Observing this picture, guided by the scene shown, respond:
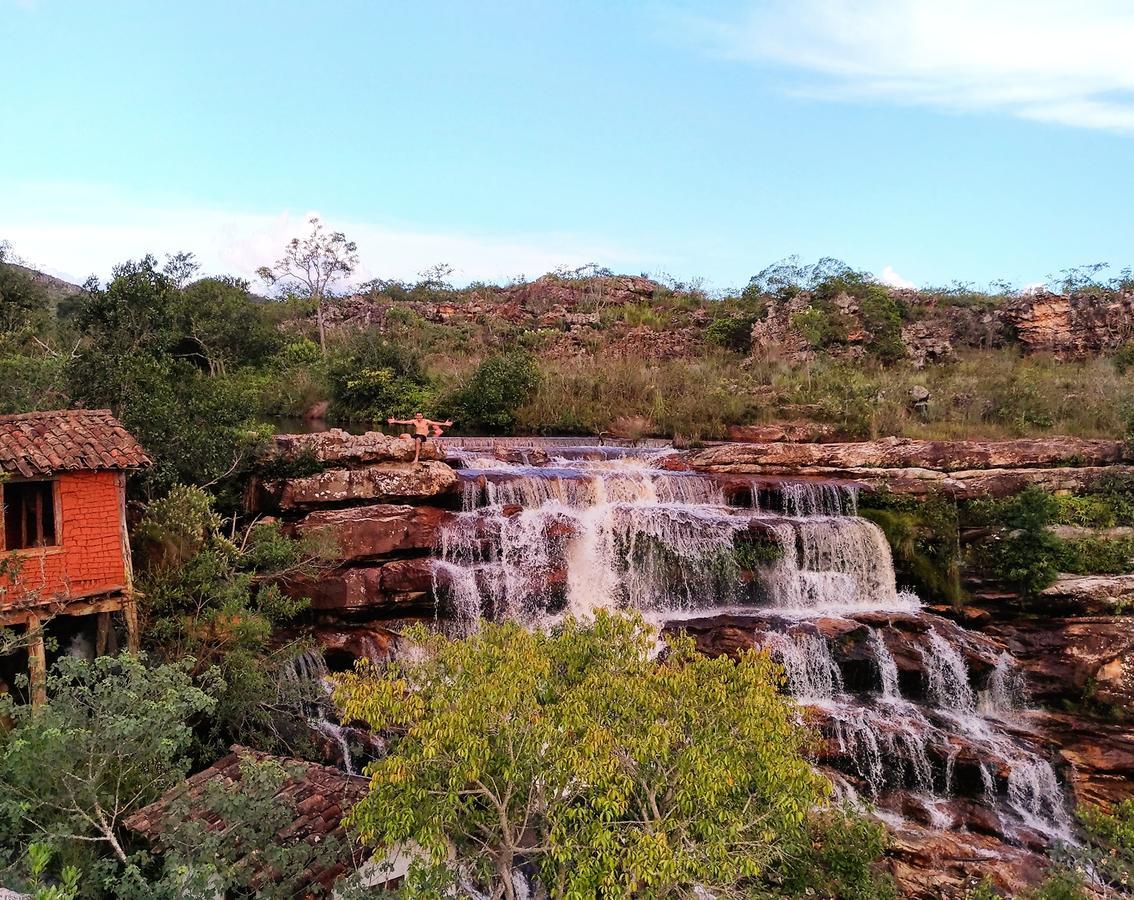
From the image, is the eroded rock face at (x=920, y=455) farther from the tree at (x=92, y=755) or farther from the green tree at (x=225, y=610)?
the tree at (x=92, y=755)

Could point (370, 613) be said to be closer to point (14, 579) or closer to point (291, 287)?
point (14, 579)

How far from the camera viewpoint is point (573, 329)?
3572 centimetres

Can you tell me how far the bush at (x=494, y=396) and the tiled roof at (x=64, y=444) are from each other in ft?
46.0

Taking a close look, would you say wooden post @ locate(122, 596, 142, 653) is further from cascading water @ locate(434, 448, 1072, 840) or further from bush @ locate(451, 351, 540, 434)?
bush @ locate(451, 351, 540, 434)

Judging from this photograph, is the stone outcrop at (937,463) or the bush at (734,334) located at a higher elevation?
the bush at (734,334)

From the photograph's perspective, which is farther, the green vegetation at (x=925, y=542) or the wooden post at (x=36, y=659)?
the green vegetation at (x=925, y=542)

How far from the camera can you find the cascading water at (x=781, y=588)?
36.4 feet

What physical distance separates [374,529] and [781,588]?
791 centimetres

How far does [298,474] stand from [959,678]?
12.6 metres

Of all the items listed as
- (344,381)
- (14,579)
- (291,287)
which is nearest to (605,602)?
(14,579)

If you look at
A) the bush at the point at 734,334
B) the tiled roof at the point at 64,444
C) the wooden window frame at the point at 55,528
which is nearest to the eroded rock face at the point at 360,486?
the tiled roof at the point at 64,444

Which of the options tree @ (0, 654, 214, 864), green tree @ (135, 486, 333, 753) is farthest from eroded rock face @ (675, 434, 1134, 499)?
tree @ (0, 654, 214, 864)

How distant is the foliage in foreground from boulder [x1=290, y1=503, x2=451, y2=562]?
6.42 metres

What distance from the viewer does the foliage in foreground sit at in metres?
5.48
